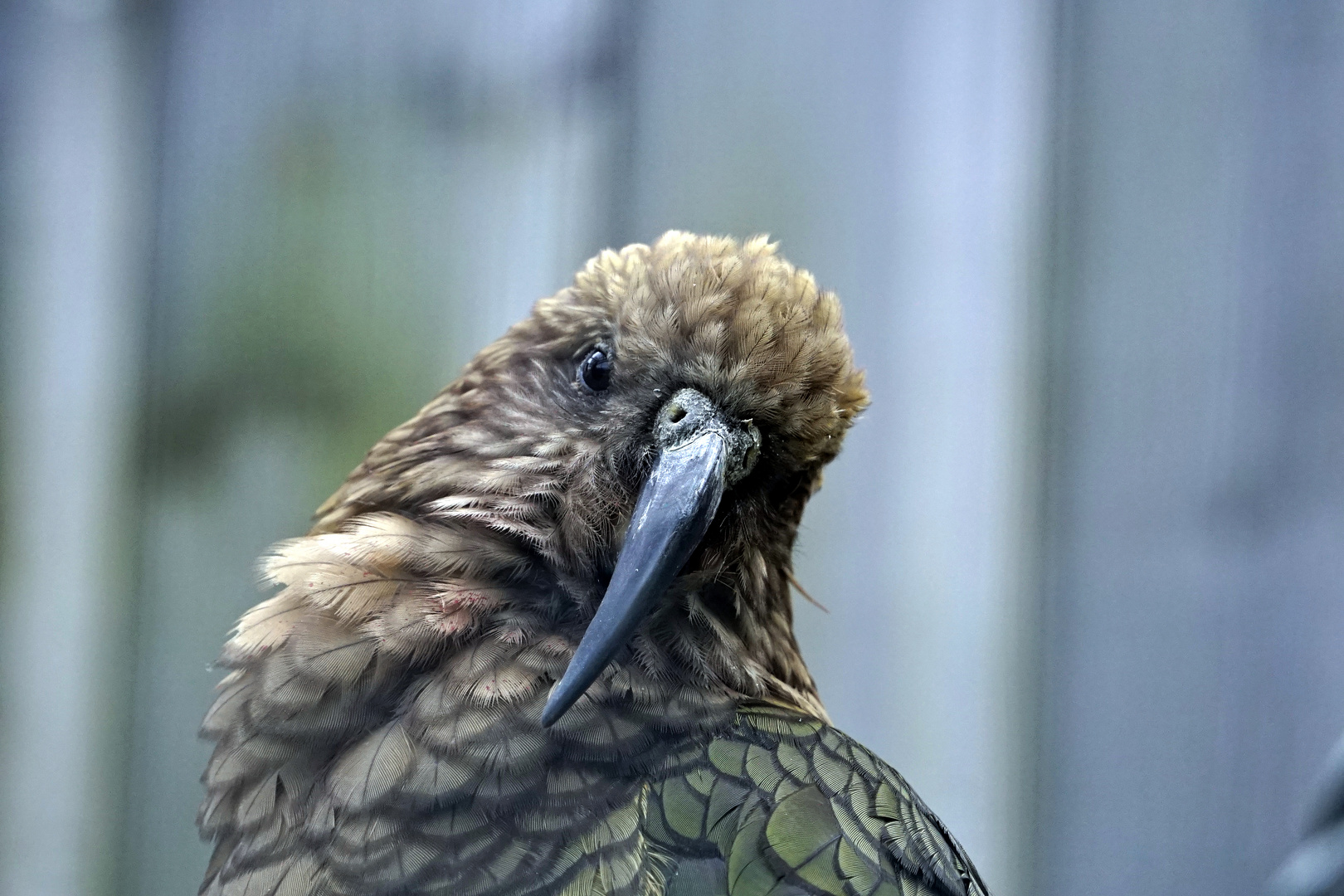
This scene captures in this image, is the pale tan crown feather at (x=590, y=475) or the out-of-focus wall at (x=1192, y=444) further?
the out-of-focus wall at (x=1192, y=444)

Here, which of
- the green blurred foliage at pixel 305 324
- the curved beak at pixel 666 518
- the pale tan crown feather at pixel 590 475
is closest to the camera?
the curved beak at pixel 666 518

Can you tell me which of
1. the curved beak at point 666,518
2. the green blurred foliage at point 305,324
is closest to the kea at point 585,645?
the curved beak at point 666,518

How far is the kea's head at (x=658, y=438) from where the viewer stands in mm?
1045

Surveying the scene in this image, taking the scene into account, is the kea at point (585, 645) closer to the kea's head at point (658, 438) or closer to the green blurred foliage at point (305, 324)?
the kea's head at point (658, 438)

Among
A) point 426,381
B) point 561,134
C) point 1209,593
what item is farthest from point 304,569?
point 1209,593

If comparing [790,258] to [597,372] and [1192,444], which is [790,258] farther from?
[597,372]

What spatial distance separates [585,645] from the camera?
0.87m

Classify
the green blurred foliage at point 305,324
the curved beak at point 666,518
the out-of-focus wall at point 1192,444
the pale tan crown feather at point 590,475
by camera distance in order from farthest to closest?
the green blurred foliage at point 305,324 → the out-of-focus wall at point 1192,444 → the pale tan crown feather at point 590,475 → the curved beak at point 666,518

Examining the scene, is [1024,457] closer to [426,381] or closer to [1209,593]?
[1209,593]

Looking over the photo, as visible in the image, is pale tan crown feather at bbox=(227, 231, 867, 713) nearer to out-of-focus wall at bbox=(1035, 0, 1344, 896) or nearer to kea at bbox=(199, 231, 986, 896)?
kea at bbox=(199, 231, 986, 896)

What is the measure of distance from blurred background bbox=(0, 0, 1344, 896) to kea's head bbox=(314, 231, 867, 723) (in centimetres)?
78

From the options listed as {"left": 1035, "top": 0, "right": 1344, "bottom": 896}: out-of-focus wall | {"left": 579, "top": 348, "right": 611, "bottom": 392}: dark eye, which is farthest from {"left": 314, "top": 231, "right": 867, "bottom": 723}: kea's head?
{"left": 1035, "top": 0, "right": 1344, "bottom": 896}: out-of-focus wall

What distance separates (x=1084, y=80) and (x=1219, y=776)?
124 cm

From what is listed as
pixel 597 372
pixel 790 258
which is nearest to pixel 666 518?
pixel 597 372
